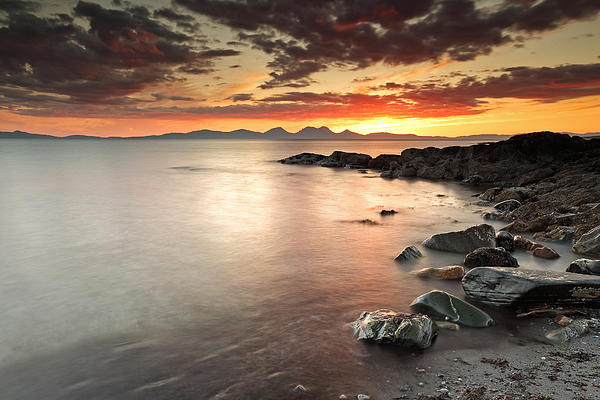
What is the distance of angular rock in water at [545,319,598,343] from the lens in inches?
228

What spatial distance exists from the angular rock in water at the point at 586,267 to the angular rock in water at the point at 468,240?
2612mm

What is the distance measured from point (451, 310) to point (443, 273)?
2417 millimetres

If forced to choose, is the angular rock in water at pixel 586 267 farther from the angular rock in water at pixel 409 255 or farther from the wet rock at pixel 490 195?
the wet rock at pixel 490 195

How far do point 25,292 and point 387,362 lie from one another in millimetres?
8260

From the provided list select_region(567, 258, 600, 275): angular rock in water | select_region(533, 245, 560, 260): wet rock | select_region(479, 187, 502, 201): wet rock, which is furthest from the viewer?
select_region(479, 187, 502, 201): wet rock

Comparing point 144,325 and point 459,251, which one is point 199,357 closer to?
point 144,325

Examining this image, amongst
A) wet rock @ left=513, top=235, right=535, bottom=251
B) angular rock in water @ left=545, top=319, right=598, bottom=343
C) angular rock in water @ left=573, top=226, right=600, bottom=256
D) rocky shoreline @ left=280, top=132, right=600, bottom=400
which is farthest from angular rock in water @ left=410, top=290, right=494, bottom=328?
angular rock in water @ left=573, top=226, right=600, bottom=256

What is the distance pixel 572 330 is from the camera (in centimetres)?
587

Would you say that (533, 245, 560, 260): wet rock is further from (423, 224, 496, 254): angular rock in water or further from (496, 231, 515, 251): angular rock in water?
(423, 224, 496, 254): angular rock in water

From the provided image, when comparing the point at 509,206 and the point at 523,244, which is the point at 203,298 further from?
the point at 509,206

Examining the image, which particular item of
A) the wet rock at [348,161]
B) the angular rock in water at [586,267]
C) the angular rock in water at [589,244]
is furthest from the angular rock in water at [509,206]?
the wet rock at [348,161]

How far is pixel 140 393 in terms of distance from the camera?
4848 mm

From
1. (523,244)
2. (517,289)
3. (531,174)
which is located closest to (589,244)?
(523,244)

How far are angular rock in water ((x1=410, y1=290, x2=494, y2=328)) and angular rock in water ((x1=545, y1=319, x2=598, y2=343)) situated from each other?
35.3 inches
